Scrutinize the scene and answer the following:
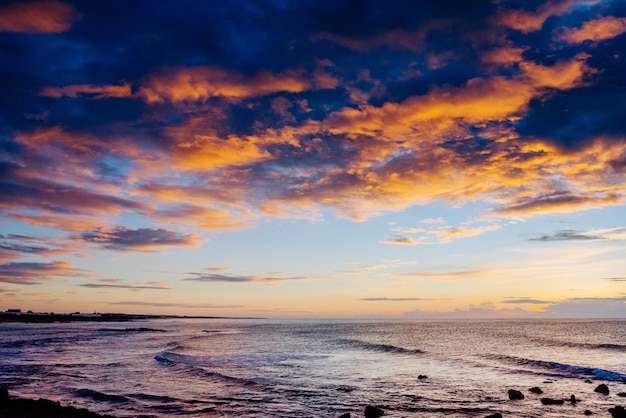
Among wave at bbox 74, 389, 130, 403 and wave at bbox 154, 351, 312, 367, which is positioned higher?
wave at bbox 74, 389, 130, 403

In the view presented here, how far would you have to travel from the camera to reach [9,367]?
40438 mm

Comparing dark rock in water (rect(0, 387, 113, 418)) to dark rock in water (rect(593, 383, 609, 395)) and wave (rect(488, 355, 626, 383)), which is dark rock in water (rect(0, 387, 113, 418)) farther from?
wave (rect(488, 355, 626, 383))

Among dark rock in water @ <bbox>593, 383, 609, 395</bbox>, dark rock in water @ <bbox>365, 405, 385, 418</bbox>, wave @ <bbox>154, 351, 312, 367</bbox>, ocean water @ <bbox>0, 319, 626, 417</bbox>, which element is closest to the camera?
dark rock in water @ <bbox>365, 405, 385, 418</bbox>

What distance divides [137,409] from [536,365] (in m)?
43.0

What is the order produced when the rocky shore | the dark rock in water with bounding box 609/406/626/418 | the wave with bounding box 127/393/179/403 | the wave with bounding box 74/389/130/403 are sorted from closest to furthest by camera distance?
1. the rocky shore
2. the dark rock in water with bounding box 609/406/626/418
3. the wave with bounding box 74/389/130/403
4. the wave with bounding box 127/393/179/403

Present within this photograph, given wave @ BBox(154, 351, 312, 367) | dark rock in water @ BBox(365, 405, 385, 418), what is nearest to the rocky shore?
dark rock in water @ BBox(365, 405, 385, 418)

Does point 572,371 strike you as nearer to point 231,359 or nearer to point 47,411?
point 231,359

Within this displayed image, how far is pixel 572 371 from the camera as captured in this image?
4369 centimetres

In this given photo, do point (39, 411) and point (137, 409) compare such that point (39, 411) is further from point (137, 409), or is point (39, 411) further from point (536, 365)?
point (536, 365)

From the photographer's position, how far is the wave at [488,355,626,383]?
39753 millimetres

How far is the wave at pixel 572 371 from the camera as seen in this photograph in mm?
39753

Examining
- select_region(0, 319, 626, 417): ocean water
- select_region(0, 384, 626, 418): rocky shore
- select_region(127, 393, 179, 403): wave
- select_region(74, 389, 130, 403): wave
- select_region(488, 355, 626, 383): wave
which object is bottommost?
select_region(488, 355, 626, 383): wave

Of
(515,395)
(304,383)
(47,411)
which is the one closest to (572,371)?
(515,395)

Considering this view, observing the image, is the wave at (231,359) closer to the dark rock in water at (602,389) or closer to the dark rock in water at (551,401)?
the dark rock in water at (551,401)
